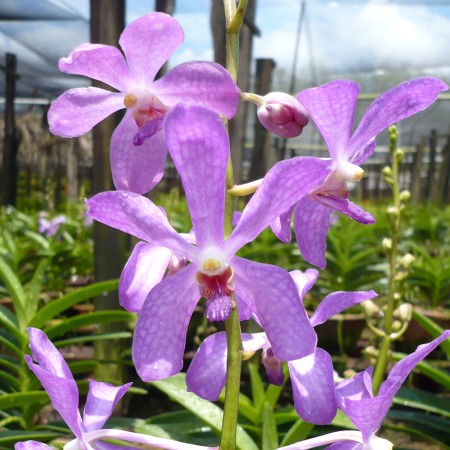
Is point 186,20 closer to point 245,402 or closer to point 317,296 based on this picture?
point 317,296

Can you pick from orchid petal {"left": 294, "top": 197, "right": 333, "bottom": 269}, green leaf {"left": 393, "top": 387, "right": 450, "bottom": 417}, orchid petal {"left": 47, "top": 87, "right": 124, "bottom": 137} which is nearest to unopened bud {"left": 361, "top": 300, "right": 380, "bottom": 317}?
green leaf {"left": 393, "top": 387, "right": 450, "bottom": 417}

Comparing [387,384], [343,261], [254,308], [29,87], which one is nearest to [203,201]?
[254,308]

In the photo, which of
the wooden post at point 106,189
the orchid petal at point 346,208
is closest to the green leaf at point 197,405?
the orchid petal at point 346,208

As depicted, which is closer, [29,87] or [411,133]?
[29,87]

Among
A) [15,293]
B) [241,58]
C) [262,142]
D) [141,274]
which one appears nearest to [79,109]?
[141,274]

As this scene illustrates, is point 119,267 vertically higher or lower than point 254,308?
lower
